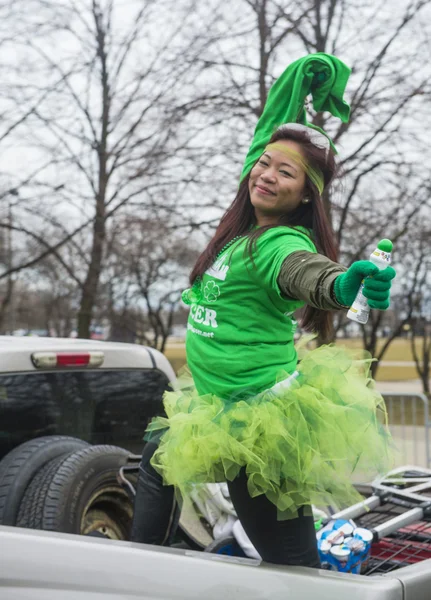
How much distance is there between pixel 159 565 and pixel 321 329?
944mm

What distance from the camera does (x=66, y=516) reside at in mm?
2473

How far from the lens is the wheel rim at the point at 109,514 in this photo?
2744 mm

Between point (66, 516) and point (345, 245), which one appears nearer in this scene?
point (66, 516)

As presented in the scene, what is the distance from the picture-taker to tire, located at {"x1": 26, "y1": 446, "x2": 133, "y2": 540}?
8.08ft

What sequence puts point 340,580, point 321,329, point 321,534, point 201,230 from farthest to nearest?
point 201,230 → point 321,534 → point 321,329 → point 340,580

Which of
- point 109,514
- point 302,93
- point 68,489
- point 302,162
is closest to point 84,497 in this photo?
point 68,489

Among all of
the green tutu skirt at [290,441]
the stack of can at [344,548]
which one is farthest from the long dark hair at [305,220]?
the stack of can at [344,548]

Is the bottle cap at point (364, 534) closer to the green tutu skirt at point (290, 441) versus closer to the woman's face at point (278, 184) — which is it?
the green tutu skirt at point (290, 441)

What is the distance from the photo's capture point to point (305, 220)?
2.23m

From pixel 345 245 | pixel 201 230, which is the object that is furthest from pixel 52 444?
pixel 345 245

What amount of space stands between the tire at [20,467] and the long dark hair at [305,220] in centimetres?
95

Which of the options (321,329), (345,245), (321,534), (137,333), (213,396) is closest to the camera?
(213,396)

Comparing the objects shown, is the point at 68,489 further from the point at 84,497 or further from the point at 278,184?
the point at 278,184

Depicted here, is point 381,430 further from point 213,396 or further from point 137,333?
point 137,333
